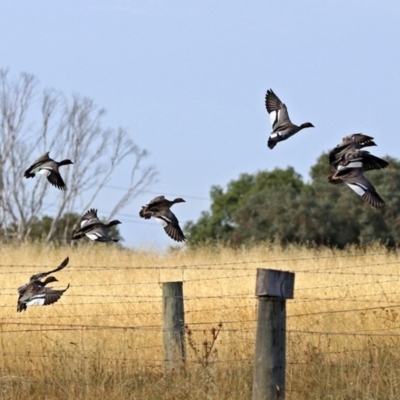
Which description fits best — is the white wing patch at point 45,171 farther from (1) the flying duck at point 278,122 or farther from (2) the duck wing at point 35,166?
(1) the flying duck at point 278,122

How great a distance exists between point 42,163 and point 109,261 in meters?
12.8

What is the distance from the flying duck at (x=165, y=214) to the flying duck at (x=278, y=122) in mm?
1066

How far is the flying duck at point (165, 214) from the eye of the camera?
9.34 meters

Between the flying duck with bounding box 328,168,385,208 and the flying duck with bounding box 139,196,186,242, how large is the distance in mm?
1442

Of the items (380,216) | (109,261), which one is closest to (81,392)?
(109,261)

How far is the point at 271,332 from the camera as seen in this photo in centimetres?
684

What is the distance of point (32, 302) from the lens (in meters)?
8.95

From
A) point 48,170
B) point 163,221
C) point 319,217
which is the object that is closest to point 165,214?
point 163,221

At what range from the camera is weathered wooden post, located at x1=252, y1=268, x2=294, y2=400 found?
6.71m

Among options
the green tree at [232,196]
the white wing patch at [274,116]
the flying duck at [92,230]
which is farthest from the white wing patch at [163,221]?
the green tree at [232,196]

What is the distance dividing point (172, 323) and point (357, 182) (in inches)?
83.5

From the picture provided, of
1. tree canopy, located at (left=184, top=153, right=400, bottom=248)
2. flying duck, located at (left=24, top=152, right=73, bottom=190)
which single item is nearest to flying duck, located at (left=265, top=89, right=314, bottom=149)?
flying duck, located at (left=24, top=152, right=73, bottom=190)

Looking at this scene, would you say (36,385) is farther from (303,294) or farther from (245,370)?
(303,294)

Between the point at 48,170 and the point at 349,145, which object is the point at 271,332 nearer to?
the point at 349,145
